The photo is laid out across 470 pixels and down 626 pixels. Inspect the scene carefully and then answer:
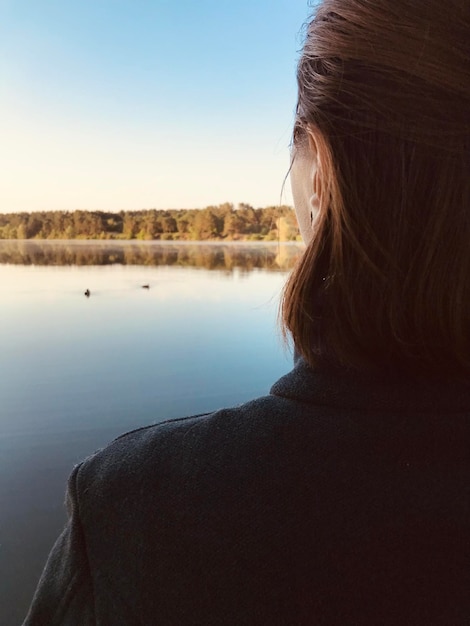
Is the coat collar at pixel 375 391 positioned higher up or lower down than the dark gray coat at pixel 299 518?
higher up

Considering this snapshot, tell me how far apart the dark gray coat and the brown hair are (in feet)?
0.13

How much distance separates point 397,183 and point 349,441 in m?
0.19

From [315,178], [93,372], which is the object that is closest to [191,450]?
[315,178]

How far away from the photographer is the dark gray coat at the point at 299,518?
308 mm

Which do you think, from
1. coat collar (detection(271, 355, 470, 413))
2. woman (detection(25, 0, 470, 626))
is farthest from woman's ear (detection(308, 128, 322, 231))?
coat collar (detection(271, 355, 470, 413))

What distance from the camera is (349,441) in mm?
317

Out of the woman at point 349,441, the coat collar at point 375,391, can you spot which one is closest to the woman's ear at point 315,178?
the woman at point 349,441

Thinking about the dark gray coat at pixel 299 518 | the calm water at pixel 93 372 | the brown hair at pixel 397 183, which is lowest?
the calm water at pixel 93 372

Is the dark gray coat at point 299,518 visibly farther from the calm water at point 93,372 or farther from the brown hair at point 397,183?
the calm water at point 93,372

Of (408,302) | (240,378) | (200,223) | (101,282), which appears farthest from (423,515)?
(200,223)

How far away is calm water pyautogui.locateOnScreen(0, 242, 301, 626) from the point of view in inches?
104

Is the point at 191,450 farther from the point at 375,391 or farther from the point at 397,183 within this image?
the point at 397,183

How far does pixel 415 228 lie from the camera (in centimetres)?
34

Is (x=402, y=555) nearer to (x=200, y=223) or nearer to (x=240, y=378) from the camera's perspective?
(x=240, y=378)
